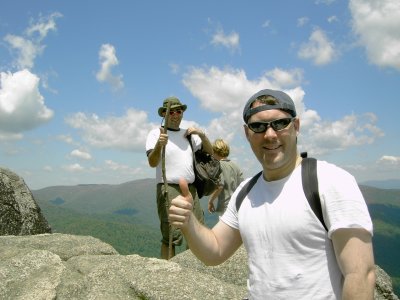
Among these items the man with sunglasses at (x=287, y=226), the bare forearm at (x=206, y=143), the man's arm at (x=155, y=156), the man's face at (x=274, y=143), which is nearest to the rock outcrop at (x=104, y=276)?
the man's arm at (x=155, y=156)

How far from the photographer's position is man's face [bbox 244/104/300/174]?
3209 mm

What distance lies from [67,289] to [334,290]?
4.74 metres

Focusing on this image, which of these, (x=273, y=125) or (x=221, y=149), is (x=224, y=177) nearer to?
(x=221, y=149)

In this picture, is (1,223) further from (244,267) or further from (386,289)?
(386,289)

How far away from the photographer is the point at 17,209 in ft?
47.9

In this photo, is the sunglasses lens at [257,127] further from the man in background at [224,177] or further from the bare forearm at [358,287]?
the man in background at [224,177]

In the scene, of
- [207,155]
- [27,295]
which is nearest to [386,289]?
[207,155]

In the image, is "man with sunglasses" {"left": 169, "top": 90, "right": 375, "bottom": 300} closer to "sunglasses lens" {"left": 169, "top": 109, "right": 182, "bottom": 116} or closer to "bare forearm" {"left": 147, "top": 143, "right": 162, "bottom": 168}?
"bare forearm" {"left": 147, "top": 143, "right": 162, "bottom": 168}

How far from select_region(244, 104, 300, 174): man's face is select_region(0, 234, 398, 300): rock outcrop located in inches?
130

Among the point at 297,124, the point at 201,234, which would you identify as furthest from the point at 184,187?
the point at 297,124

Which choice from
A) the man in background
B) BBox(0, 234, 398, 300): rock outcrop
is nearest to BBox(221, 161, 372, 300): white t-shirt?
BBox(0, 234, 398, 300): rock outcrop

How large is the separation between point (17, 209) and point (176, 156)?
29.7 feet

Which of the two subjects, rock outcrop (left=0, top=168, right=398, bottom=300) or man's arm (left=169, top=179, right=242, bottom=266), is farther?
rock outcrop (left=0, top=168, right=398, bottom=300)

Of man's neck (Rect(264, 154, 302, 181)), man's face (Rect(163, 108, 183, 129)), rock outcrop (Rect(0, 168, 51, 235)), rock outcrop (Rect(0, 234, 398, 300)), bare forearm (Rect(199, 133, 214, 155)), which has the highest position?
man's face (Rect(163, 108, 183, 129))
